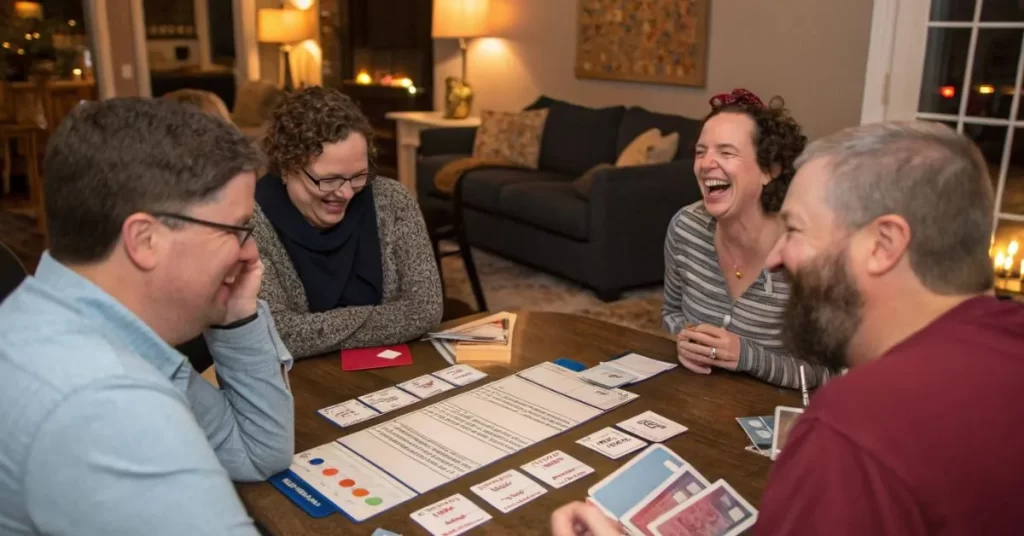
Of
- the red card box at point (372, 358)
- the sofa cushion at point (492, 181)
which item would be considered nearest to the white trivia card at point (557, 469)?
the red card box at point (372, 358)

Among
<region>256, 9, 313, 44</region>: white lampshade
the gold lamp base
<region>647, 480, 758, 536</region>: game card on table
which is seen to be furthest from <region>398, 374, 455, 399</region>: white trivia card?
<region>256, 9, 313, 44</region>: white lampshade

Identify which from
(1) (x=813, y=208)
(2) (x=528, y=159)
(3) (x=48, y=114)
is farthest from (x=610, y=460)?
(3) (x=48, y=114)

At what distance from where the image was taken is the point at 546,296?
14.4 feet

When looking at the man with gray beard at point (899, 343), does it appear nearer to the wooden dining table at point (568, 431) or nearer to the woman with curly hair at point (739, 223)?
the wooden dining table at point (568, 431)

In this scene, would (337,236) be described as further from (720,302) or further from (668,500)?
(668,500)

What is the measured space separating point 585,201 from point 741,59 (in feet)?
4.28

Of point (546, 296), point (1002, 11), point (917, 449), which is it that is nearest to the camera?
point (917, 449)

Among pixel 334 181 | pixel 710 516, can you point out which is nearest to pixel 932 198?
pixel 710 516

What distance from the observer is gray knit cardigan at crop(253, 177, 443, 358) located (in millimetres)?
1769

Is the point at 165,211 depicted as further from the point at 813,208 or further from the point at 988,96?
the point at 988,96

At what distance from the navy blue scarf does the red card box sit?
8.6 inches

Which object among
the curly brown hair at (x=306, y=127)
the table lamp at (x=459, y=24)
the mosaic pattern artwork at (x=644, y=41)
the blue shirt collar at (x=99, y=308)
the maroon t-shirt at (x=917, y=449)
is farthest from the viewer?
the table lamp at (x=459, y=24)

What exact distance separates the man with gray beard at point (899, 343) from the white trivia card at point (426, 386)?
72 cm

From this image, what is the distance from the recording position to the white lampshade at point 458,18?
6.28 meters
